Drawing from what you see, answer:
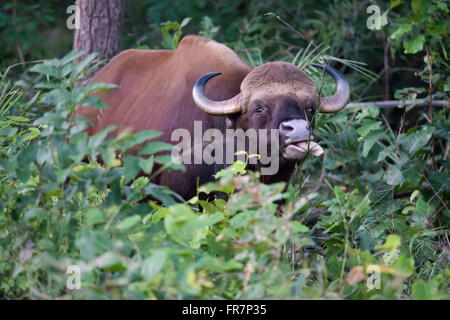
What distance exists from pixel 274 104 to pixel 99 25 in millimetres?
2577

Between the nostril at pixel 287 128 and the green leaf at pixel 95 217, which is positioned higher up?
the nostril at pixel 287 128

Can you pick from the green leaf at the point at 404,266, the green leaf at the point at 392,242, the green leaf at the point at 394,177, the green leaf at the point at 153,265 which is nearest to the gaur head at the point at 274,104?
the green leaf at the point at 394,177

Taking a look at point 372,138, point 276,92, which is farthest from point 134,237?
point 372,138

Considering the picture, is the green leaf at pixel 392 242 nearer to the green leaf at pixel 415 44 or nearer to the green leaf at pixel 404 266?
the green leaf at pixel 404 266

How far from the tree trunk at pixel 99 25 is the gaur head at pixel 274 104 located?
195 cm

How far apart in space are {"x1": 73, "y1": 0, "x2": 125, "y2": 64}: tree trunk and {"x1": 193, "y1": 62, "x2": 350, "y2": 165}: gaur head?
1946mm

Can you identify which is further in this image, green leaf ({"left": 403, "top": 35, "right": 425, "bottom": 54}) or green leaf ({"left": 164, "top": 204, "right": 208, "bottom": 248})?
green leaf ({"left": 403, "top": 35, "right": 425, "bottom": 54})

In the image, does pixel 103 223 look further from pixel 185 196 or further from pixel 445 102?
pixel 445 102

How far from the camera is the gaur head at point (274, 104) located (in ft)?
17.2

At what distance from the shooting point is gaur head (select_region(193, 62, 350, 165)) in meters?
5.25

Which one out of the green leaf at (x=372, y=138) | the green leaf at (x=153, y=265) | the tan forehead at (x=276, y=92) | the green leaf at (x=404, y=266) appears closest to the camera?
the green leaf at (x=153, y=265)

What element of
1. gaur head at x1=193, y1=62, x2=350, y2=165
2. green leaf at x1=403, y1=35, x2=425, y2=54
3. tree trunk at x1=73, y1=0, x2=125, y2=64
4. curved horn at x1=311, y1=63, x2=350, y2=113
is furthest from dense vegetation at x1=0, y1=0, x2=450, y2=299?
tree trunk at x1=73, y1=0, x2=125, y2=64

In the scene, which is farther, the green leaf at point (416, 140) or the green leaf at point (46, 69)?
the green leaf at point (416, 140)

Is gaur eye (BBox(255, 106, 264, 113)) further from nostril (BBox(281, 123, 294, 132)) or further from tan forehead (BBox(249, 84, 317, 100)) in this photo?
nostril (BBox(281, 123, 294, 132))
